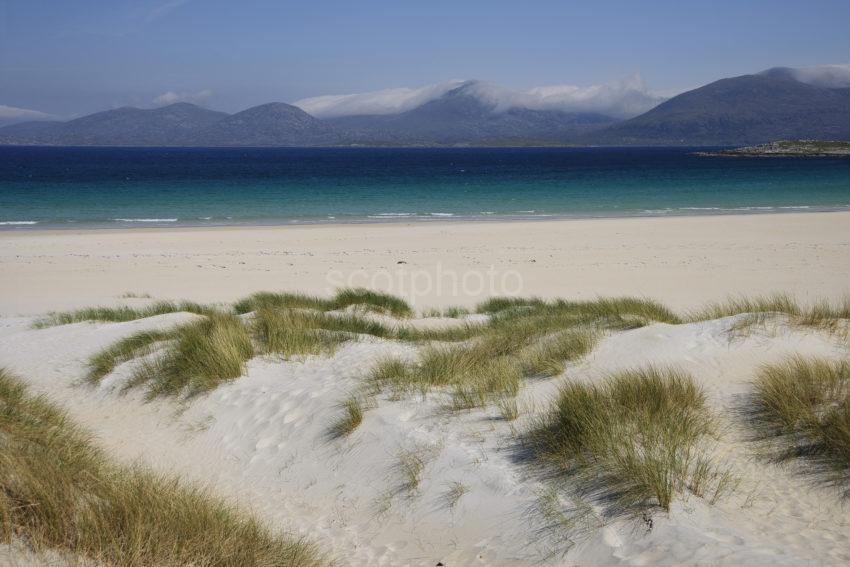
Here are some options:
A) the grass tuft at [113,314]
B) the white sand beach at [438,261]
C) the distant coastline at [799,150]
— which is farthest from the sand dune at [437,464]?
the distant coastline at [799,150]

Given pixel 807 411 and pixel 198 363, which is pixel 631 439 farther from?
pixel 198 363

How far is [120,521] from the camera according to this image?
3.01 m

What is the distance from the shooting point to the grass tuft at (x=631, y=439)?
140 inches

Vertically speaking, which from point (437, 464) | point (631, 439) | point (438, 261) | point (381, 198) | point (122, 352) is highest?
point (381, 198)

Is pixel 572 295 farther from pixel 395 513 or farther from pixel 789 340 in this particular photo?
Result: pixel 395 513

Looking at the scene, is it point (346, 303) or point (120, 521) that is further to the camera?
point (346, 303)

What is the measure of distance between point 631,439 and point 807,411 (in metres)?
1.19

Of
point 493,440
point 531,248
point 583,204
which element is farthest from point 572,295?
point 583,204

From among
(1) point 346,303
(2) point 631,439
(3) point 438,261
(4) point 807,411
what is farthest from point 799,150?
(2) point 631,439

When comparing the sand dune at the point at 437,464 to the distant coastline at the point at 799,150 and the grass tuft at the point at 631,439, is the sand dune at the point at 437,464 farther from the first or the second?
the distant coastline at the point at 799,150

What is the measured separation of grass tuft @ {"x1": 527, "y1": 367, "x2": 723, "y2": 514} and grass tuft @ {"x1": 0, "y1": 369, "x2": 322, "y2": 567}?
1602mm

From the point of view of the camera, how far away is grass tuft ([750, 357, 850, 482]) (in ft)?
12.2

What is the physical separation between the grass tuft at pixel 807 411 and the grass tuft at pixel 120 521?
9.45 ft

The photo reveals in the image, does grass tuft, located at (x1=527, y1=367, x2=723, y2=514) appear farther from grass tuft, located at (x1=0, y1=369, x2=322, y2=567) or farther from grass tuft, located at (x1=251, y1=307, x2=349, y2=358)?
grass tuft, located at (x1=251, y1=307, x2=349, y2=358)
